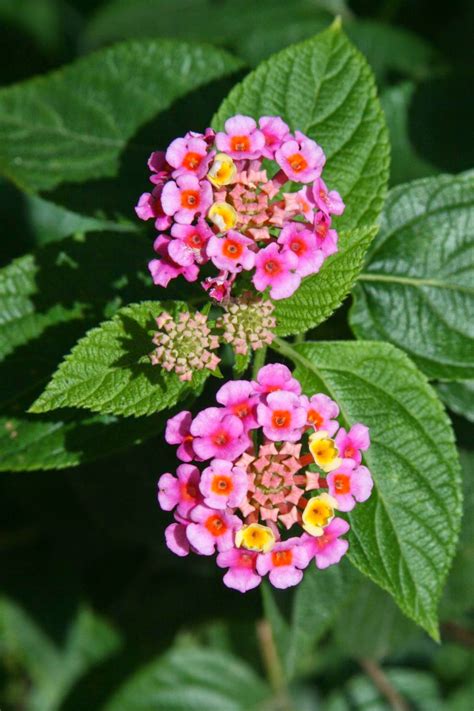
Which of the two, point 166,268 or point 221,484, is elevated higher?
point 166,268

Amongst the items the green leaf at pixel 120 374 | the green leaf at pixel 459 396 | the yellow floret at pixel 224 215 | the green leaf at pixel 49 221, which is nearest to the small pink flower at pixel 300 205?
the yellow floret at pixel 224 215

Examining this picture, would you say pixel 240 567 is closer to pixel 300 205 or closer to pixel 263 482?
pixel 263 482

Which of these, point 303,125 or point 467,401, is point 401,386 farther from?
point 303,125

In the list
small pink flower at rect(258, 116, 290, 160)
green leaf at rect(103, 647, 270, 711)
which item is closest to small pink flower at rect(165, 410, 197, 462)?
small pink flower at rect(258, 116, 290, 160)

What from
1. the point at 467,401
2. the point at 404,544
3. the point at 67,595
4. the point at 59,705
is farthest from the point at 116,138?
the point at 59,705

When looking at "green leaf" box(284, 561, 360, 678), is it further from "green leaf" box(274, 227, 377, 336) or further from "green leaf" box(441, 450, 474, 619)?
"green leaf" box(274, 227, 377, 336)

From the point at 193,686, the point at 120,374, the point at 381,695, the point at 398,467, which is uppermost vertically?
the point at 120,374

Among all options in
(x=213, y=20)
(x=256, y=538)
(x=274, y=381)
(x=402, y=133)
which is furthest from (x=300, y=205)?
(x=213, y=20)

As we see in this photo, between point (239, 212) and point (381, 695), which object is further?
point (381, 695)

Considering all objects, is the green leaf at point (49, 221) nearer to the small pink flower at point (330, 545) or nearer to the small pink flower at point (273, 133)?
the small pink flower at point (273, 133)
